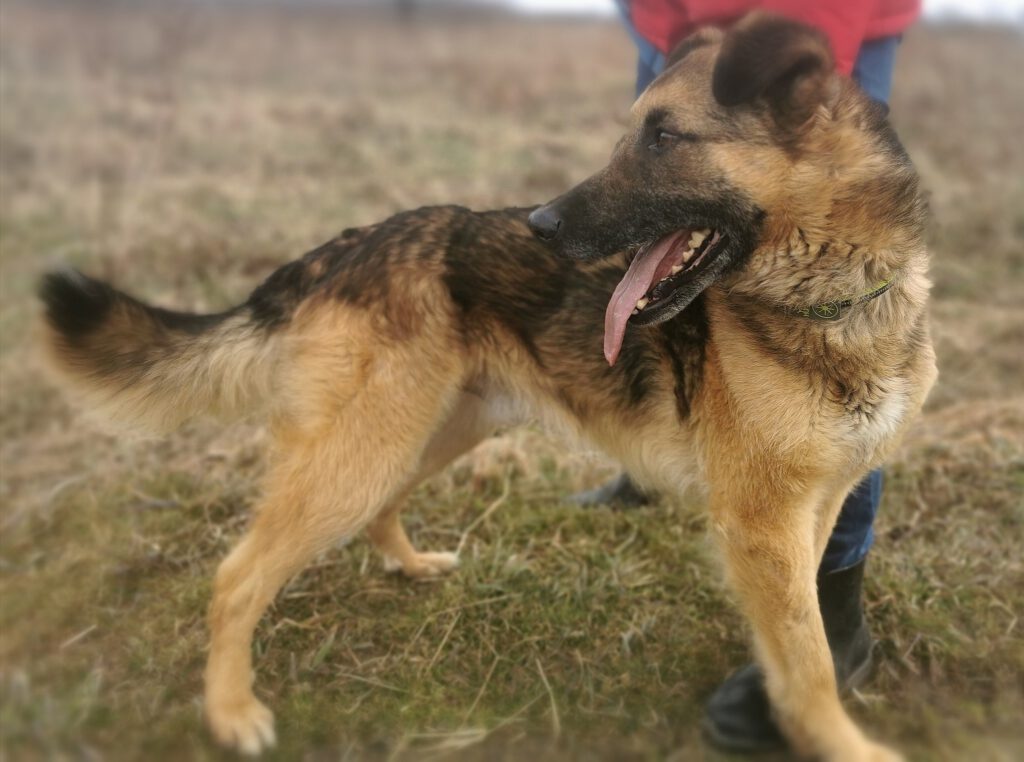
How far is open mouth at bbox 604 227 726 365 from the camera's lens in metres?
2.50

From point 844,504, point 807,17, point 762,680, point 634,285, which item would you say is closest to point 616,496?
point 844,504

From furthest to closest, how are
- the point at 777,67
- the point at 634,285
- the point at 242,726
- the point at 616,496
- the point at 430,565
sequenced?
the point at 616,496 < the point at 430,565 < the point at 242,726 < the point at 634,285 < the point at 777,67

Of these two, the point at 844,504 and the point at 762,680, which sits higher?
the point at 844,504

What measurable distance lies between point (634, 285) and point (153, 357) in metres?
1.65

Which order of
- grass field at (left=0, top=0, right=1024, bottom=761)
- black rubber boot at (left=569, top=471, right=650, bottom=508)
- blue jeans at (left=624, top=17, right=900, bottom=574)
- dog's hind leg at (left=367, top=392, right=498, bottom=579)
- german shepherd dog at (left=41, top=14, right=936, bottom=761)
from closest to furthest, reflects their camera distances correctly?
1. german shepherd dog at (left=41, top=14, right=936, bottom=761)
2. grass field at (left=0, top=0, right=1024, bottom=761)
3. blue jeans at (left=624, top=17, right=900, bottom=574)
4. dog's hind leg at (left=367, top=392, right=498, bottom=579)
5. black rubber boot at (left=569, top=471, right=650, bottom=508)

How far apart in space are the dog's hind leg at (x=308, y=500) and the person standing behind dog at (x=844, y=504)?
1.36 meters

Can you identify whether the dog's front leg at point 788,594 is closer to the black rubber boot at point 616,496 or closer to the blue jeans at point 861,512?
the blue jeans at point 861,512

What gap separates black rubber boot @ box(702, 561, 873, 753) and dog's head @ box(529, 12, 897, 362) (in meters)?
1.20

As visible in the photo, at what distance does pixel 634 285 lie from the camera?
2.59 metres

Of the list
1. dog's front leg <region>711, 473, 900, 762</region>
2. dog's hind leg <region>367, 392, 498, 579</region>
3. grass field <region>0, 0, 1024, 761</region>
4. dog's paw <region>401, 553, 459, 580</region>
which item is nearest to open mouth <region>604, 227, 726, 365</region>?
dog's front leg <region>711, 473, 900, 762</region>

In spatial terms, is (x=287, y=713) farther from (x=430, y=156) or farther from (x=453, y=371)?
(x=430, y=156)

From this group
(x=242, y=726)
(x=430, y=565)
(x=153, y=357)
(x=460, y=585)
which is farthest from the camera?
(x=430, y=565)

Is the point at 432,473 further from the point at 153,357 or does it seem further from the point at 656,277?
the point at 656,277

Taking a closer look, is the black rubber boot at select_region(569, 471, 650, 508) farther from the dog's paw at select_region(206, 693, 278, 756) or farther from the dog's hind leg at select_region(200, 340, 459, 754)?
the dog's paw at select_region(206, 693, 278, 756)
